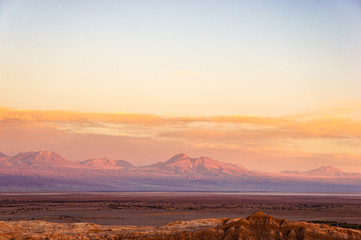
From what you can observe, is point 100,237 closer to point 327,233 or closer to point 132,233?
point 132,233

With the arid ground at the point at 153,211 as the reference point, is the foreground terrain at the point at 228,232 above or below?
above

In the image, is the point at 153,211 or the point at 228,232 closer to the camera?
the point at 228,232

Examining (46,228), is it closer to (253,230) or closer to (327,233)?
(253,230)

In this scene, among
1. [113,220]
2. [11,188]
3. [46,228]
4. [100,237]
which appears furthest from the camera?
[11,188]

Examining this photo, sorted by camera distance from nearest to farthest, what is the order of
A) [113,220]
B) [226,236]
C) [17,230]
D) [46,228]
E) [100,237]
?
[226,236]
[100,237]
[17,230]
[46,228]
[113,220]

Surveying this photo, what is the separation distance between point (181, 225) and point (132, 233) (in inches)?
146

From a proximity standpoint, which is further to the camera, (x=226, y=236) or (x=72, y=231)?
(x=72, y=231)

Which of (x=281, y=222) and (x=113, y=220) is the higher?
(x=281, y=222)

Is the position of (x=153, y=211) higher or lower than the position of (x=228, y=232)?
lower

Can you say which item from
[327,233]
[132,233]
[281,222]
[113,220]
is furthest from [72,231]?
[113,220]

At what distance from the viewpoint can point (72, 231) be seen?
25375mm

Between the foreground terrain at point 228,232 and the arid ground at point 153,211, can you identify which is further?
the arid ground at point 153,211

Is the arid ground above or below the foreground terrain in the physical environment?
below

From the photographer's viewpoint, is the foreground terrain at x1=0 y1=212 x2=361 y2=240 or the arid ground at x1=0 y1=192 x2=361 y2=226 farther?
the arid ground at x1=0 y1=192 x2=361 y2=226
